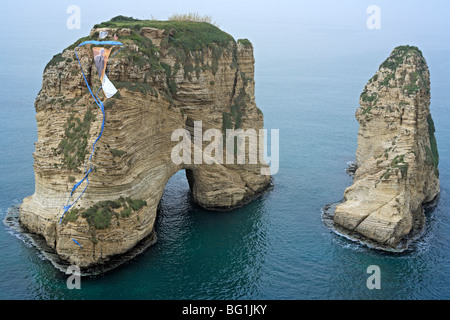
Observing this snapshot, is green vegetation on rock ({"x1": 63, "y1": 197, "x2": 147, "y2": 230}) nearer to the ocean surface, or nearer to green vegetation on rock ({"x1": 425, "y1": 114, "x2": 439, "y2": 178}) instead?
the ocean surface

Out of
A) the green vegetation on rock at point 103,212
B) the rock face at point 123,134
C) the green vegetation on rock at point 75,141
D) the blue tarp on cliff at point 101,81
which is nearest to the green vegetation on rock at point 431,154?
the rock face at point 123,134

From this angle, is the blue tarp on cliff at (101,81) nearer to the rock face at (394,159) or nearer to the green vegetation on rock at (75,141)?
the green vegetation on rock at (75,141)

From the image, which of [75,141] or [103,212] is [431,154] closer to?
[103,212]

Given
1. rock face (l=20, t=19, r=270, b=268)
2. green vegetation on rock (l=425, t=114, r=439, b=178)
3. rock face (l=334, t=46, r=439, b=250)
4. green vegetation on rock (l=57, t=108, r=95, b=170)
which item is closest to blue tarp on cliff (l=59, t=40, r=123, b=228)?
rock face (l=20, t=19, r=270, b=268)

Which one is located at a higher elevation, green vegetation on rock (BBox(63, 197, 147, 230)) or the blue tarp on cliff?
the blue tarp on cliff

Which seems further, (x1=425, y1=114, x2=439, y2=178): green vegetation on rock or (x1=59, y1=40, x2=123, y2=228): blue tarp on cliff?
(x1=425, y1=114, x2=439, y2=178): green vegetation on rock

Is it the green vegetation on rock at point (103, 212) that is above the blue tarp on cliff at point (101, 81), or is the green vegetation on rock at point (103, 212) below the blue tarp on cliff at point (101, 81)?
below

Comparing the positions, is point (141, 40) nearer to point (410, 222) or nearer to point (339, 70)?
point (410, 222)
